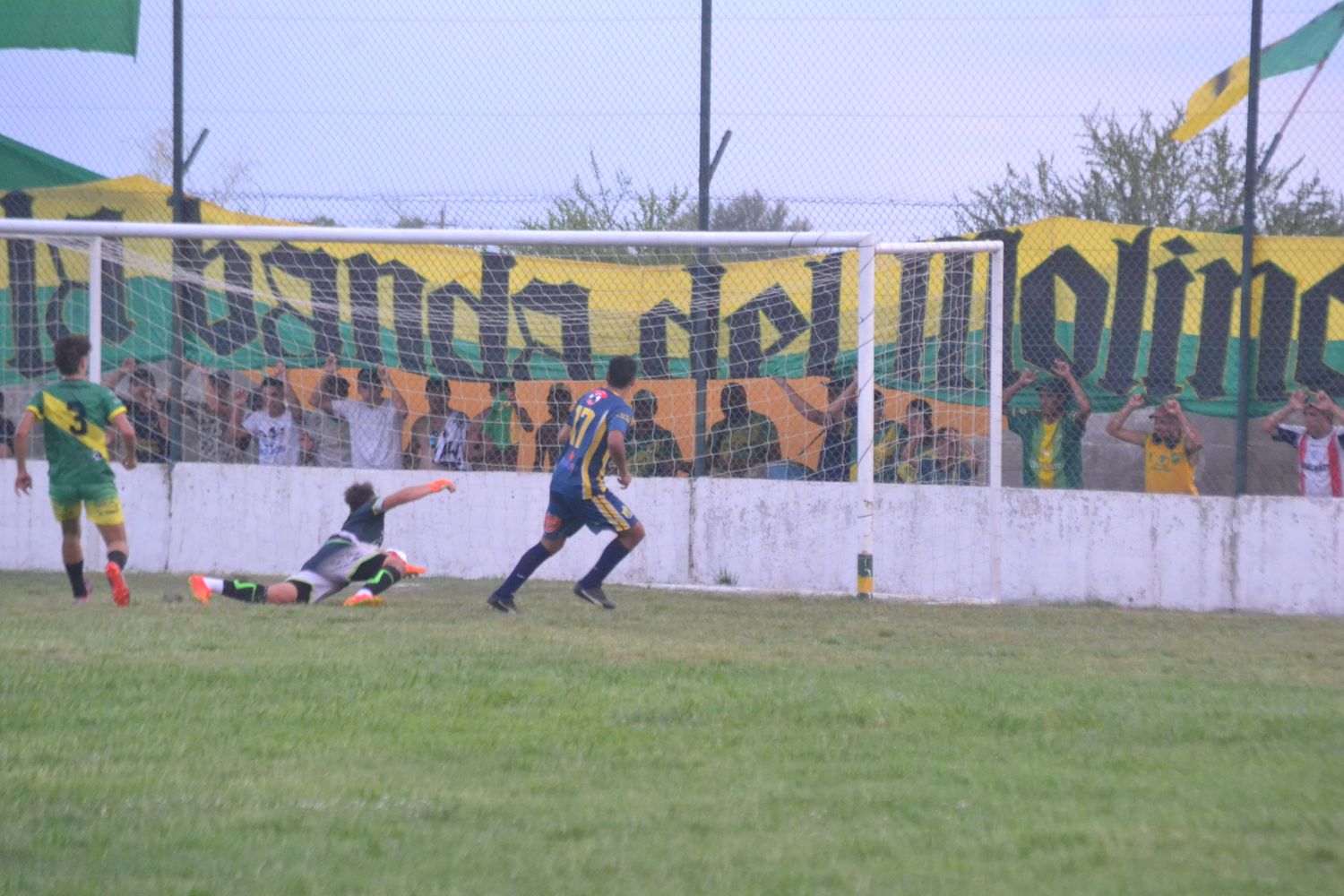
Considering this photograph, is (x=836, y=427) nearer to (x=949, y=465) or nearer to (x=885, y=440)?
(x=885, y=440)

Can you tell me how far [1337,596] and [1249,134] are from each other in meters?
3.86

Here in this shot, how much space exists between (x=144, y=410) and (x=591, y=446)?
17.2 ft

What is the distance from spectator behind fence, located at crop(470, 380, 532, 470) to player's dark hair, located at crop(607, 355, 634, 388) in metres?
2.84

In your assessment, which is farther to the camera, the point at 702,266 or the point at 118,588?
the point at 702,266

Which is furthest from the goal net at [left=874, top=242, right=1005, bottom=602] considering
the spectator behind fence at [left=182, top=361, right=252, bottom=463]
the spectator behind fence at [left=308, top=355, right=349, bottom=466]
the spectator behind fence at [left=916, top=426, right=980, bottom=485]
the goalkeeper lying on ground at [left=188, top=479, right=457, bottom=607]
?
the spectator behind fence at [left=182, top=361, right=252, bottom=463]

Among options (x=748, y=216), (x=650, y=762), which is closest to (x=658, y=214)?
(x=748, y=216)

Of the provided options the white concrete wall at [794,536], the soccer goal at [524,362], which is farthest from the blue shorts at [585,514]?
the soccer goal at [524,362]

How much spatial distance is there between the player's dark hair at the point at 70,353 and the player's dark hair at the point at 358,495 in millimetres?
2109

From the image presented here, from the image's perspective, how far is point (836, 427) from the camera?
1239cm

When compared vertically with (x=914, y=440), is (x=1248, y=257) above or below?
above

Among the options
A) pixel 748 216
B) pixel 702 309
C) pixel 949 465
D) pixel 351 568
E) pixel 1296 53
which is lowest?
pixel 351 568

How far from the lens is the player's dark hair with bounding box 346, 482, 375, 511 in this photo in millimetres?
10352

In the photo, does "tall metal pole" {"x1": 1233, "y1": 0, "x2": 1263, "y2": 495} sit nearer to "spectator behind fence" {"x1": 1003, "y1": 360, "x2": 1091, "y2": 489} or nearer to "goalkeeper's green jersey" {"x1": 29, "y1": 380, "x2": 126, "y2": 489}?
"spectator behind fence" {"x1": 1003, "y1": 360, "x2": 1091, "y2": 489}

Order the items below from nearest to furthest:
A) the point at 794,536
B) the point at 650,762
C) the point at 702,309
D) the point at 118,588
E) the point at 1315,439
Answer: the point at 650,762, the point at 118,588, the point at 1315,439, the point at 794,536, the point at 702,309
